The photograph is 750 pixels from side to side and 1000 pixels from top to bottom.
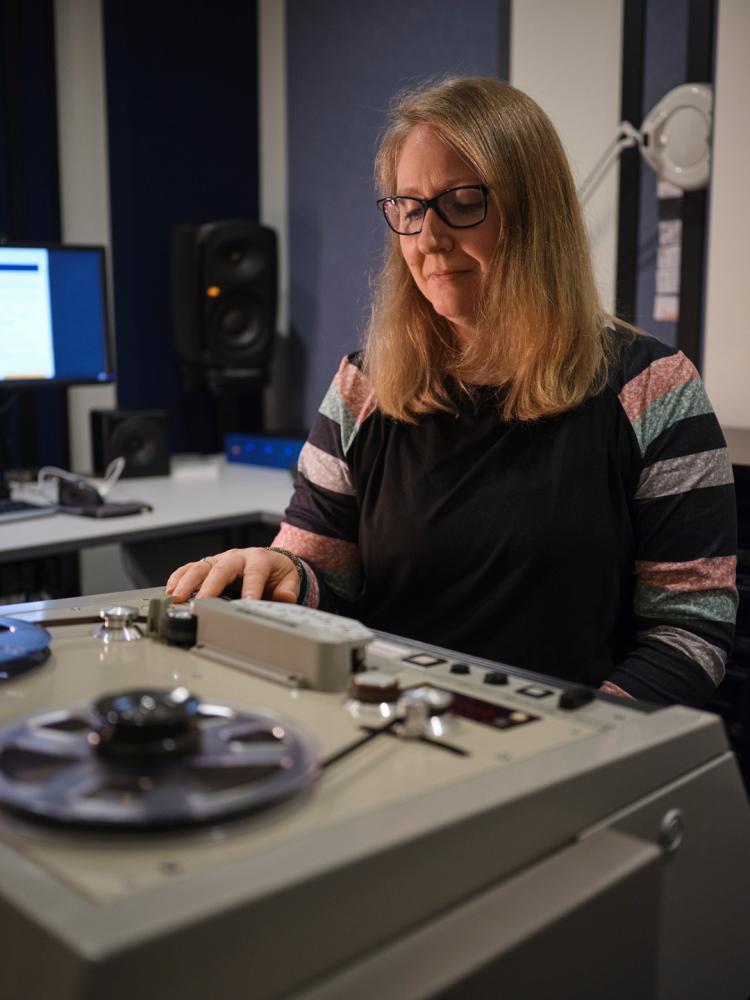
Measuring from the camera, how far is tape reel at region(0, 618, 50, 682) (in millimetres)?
776

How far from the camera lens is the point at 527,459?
4.20 feet

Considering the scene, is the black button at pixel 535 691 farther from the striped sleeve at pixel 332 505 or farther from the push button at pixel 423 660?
the striped sleeve at pixel 332 505

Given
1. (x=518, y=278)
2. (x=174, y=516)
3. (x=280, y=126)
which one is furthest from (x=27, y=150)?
(x=518, y=278)

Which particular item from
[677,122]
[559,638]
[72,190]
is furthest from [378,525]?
[72,190]

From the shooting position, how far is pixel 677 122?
216 centimetres

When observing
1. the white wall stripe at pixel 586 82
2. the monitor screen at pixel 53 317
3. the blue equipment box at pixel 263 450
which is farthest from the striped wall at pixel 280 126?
the monitor screen at pixel 53 317

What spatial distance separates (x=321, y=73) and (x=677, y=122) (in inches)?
48.3

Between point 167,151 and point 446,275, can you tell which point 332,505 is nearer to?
point 446,275

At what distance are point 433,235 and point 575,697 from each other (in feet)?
2.38

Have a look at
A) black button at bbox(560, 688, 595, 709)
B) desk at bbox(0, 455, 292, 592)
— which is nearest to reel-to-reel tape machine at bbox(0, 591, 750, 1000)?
black button at bbox(560, 688, 595, 709)

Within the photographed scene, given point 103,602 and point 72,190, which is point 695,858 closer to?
point 103,602

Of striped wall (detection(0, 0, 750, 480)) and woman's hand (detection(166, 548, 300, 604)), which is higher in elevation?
striped wall (detection(0, 0, 750, 480))

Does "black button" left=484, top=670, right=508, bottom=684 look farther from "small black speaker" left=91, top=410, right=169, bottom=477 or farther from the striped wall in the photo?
"small black speaker" left=91, top=410, right=169, bottom=477

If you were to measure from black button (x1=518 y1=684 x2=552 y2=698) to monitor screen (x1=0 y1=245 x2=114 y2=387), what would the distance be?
6.29ft
